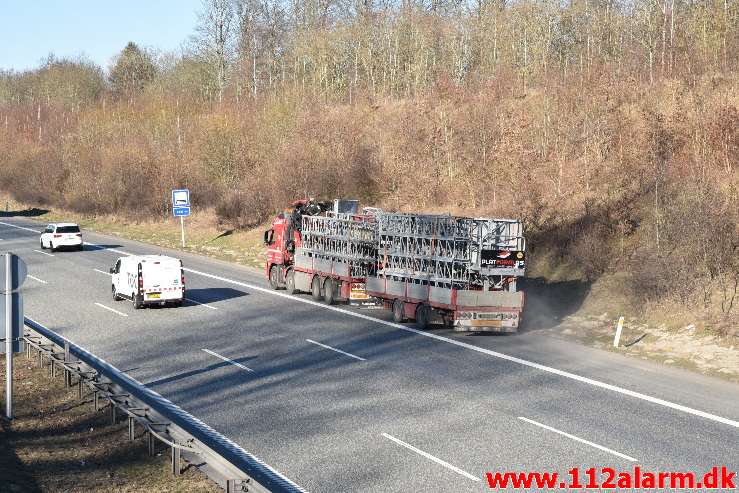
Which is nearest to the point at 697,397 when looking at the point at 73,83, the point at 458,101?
the point at 458,101

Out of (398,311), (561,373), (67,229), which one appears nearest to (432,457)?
(561,373)

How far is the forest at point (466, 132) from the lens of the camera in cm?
3034

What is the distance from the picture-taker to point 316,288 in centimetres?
3081

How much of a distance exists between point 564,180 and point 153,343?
72.6 ft

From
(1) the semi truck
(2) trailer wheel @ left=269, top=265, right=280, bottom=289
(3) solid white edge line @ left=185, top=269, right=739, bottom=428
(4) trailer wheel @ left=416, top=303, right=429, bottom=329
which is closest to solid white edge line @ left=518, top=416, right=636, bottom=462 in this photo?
(3) solid white edge line @ left=185, top=269, right=739, bottom=428

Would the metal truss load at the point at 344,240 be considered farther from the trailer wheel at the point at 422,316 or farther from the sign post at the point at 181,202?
the sign post at the point at 181,202

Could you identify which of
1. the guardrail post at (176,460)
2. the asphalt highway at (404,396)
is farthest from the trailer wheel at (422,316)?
the guardrail post at (176,460)

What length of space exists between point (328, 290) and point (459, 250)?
762 centimetres

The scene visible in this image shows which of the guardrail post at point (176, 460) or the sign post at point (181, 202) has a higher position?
the sign post at point (181, 202)

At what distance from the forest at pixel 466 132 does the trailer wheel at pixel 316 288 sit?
883 centimetres

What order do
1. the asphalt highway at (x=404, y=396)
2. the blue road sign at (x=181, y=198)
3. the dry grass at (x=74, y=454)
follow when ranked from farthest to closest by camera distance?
the blue road sign at (x=181, y=198) → the asphalt highway at (x=404, y=396) → the dry grass at (x=74, y=454)

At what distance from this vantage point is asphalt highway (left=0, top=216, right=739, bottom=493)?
41.8ft

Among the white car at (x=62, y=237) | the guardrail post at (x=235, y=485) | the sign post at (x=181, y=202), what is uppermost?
the sign post at (x=181, y=202)

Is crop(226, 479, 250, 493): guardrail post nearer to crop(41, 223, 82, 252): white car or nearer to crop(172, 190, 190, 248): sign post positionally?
crop(41, 223, 82, 252): white car
